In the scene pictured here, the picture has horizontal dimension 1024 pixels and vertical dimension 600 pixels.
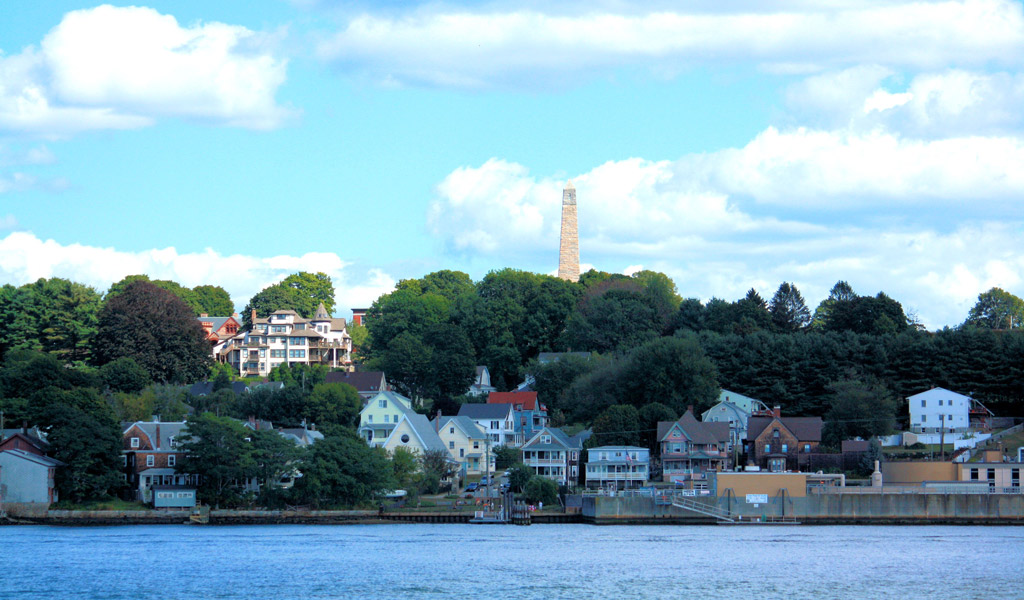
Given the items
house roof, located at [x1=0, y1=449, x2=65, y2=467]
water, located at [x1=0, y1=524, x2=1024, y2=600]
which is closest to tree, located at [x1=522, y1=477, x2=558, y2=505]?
water, located at [x1=0, y1=524, x2=1024, y2=600]

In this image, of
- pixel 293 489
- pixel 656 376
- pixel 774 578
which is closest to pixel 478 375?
pixel 656 376

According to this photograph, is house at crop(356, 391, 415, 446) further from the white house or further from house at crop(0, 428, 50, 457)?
the white house

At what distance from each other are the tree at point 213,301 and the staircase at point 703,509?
10074cm

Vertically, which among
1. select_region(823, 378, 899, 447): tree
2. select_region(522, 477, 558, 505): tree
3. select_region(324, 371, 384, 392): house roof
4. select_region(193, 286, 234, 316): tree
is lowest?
select_region(522, 477, 558, 505): tree

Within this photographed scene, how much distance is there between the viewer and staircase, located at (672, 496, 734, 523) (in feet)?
244

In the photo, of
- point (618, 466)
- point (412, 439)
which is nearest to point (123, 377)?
point (412, 439)

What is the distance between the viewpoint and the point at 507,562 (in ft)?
183

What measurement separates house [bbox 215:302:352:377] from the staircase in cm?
6486

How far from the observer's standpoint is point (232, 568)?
5344 cm

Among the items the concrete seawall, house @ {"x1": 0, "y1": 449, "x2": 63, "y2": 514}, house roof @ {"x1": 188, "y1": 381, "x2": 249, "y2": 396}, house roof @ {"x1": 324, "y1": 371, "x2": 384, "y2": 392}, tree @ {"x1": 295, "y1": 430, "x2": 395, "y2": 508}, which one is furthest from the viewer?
house roof @ {"x1": 324, "y1": 371, "x2": 384, "y2": 392}

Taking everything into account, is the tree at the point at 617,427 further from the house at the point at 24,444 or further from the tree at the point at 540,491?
the house at the point at 24,444

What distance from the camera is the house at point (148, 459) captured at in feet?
250

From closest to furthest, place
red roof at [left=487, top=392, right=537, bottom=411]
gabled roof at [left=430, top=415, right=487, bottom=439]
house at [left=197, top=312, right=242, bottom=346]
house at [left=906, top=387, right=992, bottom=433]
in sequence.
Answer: house at [left=906, top=387, right=992, bottom=433]
gabled roof at [left=430, top=415, right=487, bottom=439]
red roof at [left=487, top=392, right=537, bottom=411]
house at [left=197, top=312, right=242, bottom=346]

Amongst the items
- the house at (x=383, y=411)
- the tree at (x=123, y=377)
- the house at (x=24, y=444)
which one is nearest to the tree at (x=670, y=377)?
the house at (x=383, y=411)
